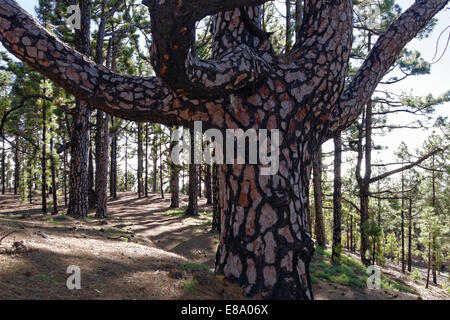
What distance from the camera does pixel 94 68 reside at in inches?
122

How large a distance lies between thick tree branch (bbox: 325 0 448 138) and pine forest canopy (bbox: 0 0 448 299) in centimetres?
53

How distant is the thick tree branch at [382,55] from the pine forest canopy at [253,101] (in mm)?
531

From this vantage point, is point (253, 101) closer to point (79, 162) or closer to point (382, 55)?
point (382, 55)

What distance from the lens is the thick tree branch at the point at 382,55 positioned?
389cm

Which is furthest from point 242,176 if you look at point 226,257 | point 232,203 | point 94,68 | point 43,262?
point 43,262

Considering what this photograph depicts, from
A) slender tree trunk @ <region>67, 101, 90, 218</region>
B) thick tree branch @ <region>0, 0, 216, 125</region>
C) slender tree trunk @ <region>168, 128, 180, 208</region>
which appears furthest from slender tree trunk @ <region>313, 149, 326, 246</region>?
thick tree branch @ <region>0, 0, 216, 125</region>

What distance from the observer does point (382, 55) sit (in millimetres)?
3965

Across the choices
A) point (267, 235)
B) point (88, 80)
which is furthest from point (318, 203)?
point (88, 80)

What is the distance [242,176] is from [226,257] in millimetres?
843

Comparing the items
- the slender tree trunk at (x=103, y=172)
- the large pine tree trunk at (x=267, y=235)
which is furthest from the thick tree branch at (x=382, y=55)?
the slender tree trunk at (x=103, y=172)

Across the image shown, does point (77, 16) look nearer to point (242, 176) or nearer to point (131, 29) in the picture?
point (131, 29)

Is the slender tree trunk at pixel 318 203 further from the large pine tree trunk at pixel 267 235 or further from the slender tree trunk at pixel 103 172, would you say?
the large pine tree trunk at pixel 267 235
